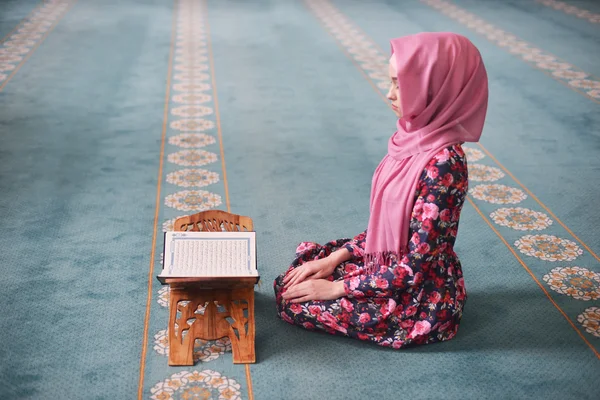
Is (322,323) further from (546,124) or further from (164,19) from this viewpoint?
(164,19)

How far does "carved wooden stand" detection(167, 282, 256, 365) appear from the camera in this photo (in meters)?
2.14

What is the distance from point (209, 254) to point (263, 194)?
1.24 metres

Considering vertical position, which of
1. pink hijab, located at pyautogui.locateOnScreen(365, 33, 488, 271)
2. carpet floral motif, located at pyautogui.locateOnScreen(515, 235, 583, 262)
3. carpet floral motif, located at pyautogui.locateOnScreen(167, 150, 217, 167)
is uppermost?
pink hijab, located at pyautogui.locateOnScreen(365, 33, 488, 271)

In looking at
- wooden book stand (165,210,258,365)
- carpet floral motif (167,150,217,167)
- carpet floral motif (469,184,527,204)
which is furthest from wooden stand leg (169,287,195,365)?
carpet floral motif (469,184,527,204)


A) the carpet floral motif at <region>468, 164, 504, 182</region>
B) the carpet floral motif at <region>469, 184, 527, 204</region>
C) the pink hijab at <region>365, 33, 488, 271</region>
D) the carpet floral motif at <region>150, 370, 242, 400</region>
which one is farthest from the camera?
the carpet floral motif at <region>468, 164, 504, 182</region>

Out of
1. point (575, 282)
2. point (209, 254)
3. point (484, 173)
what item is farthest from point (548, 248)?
point (209, 254)

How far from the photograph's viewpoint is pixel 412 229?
204 centimetres

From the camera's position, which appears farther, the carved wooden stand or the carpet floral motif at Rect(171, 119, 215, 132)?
the carpet floral motif at Rect(171, 119, 215, 132)

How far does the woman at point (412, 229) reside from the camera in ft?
6.39

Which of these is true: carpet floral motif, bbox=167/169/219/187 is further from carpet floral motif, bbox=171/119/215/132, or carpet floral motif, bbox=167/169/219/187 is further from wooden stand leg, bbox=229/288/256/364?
wooden stand leg, bbox=229/288/256/364

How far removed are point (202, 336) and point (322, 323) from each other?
0.38 meters

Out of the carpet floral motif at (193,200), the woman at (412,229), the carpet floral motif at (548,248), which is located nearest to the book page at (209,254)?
the woman at (412,229)

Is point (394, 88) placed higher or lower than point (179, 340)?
higher

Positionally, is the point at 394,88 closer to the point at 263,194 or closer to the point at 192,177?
the point at 263,194
